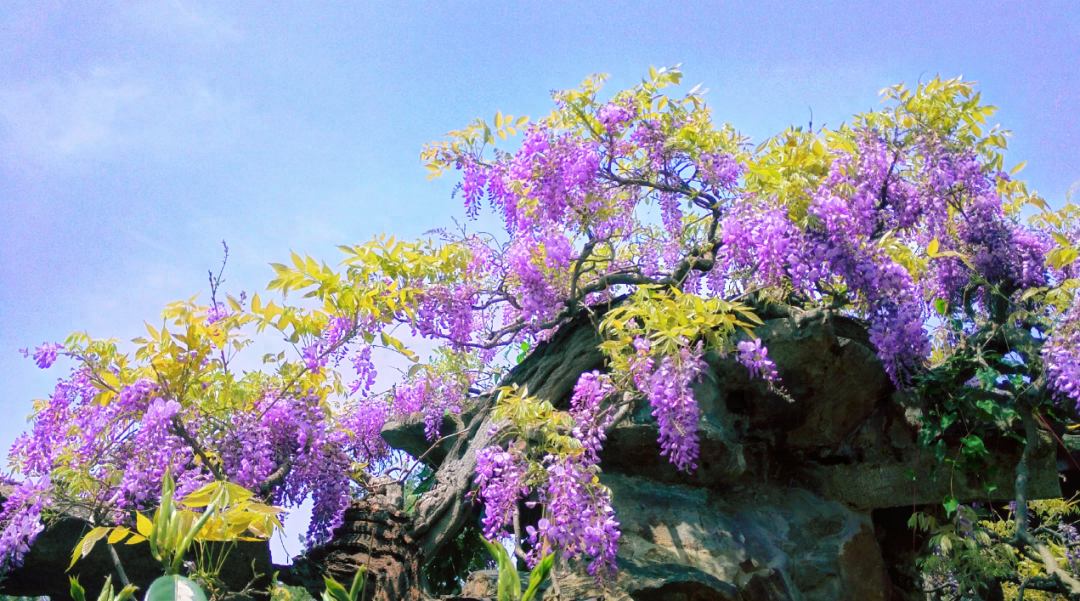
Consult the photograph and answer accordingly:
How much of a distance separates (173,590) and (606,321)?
128 inches

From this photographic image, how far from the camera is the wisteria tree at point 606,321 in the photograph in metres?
4.17

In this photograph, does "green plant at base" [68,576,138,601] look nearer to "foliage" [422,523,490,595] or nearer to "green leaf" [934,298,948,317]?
"foliage" [422,523,490,595]

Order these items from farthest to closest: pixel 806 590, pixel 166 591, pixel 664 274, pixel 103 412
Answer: pixel 664 274 → pixel 806 590 → pixel 103 412 → pixel 166 591

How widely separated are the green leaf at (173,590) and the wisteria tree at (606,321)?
8.79ft

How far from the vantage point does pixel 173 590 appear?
1.35m

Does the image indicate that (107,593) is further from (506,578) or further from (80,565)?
(80,565)

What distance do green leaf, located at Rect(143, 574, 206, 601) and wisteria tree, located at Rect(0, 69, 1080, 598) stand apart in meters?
2.68

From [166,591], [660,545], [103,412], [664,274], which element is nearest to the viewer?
[166,591]

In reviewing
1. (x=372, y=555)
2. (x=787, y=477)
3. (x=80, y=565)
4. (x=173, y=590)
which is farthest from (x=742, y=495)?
(x=173, y=590)

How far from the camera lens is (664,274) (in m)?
5.68

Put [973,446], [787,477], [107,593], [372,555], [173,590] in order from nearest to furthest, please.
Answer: [173,590] → [107,593] → [372,555] → [973,446] → [787,477]

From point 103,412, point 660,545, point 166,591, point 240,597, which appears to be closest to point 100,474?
point 103,412

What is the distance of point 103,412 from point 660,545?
128 inches

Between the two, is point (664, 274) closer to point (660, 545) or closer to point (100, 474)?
point (660, 545)
